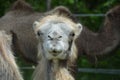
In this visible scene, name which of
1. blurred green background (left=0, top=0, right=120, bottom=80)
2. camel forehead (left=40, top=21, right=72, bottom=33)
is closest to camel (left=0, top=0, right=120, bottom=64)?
blurred green background (left=0, top=0, right=120, bottom=80)

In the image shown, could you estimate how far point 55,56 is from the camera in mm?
4496

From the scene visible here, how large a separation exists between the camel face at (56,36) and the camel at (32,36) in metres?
4.36

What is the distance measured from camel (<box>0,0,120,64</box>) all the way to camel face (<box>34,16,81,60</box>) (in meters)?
4.36

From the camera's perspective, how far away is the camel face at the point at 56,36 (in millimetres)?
4357

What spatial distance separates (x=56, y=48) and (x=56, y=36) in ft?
0.31

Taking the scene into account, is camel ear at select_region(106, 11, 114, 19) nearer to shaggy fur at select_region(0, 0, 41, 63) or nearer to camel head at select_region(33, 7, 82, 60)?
shaggy fur at select_region(0, 0, 41, 63)

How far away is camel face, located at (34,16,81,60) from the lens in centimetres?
436

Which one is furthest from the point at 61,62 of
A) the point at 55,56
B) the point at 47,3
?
the point at 47,3

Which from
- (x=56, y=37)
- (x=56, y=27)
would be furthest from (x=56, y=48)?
(x=56, y=27)

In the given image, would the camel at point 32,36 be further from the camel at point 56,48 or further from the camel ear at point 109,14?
the camel at point 56,48

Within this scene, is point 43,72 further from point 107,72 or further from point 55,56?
point 107,72

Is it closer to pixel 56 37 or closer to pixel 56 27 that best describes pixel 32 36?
pixel 56 27

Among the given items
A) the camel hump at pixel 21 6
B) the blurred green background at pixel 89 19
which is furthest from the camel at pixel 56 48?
the camel hump at pixel 21 6

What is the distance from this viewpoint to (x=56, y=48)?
4324mm
